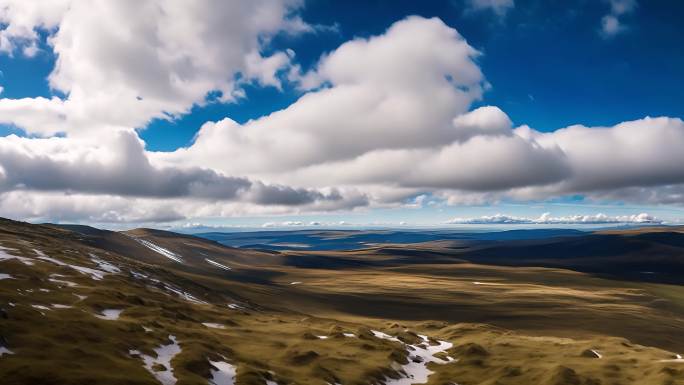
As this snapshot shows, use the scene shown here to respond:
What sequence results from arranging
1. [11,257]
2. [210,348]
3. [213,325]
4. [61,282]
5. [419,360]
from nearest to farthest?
[210,348], [419,360], [61,282], [213,325], [11,257]

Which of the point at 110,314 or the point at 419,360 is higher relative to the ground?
the point at 110,314

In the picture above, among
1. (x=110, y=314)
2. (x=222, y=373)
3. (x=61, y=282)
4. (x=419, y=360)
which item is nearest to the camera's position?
(x=222, y=373)

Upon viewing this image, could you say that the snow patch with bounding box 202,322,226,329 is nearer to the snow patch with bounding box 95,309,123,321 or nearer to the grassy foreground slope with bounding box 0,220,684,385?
the grassy foreground slope with bounding box 0,220,684,385

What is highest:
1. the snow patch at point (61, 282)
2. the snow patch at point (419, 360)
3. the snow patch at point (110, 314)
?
the snow patch at point (61, 282)

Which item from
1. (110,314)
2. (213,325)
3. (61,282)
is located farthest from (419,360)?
(61,282)

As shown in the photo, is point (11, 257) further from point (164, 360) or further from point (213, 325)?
point (164, 360)

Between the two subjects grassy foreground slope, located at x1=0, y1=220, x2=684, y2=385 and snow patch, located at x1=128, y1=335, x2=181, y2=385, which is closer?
snow patch, located at x1=128, y1=335, x2=181, y2=385

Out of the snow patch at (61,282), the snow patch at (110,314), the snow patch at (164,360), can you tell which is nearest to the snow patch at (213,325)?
the snow patch at (110,314)

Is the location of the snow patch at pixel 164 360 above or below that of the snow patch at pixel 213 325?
above

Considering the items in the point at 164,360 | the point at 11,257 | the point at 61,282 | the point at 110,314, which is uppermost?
the point at 11,257

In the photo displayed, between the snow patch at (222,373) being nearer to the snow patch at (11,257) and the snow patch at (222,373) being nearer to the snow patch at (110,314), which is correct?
the snow patch at (110,314)

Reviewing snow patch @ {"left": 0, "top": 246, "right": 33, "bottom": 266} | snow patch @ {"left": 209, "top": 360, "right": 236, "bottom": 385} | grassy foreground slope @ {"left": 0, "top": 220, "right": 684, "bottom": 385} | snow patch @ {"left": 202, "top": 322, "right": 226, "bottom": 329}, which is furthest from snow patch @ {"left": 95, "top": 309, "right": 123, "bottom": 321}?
snow patch @ {"left": 0, "top": 246, "right": 33, "bottom": 266}

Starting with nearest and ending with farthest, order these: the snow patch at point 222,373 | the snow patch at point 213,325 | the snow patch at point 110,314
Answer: the snow patch at point 222,373 → the snow patch at point 110,314 → the snow patch at point 213,325

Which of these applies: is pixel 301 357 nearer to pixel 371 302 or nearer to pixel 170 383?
pixel 170 383
